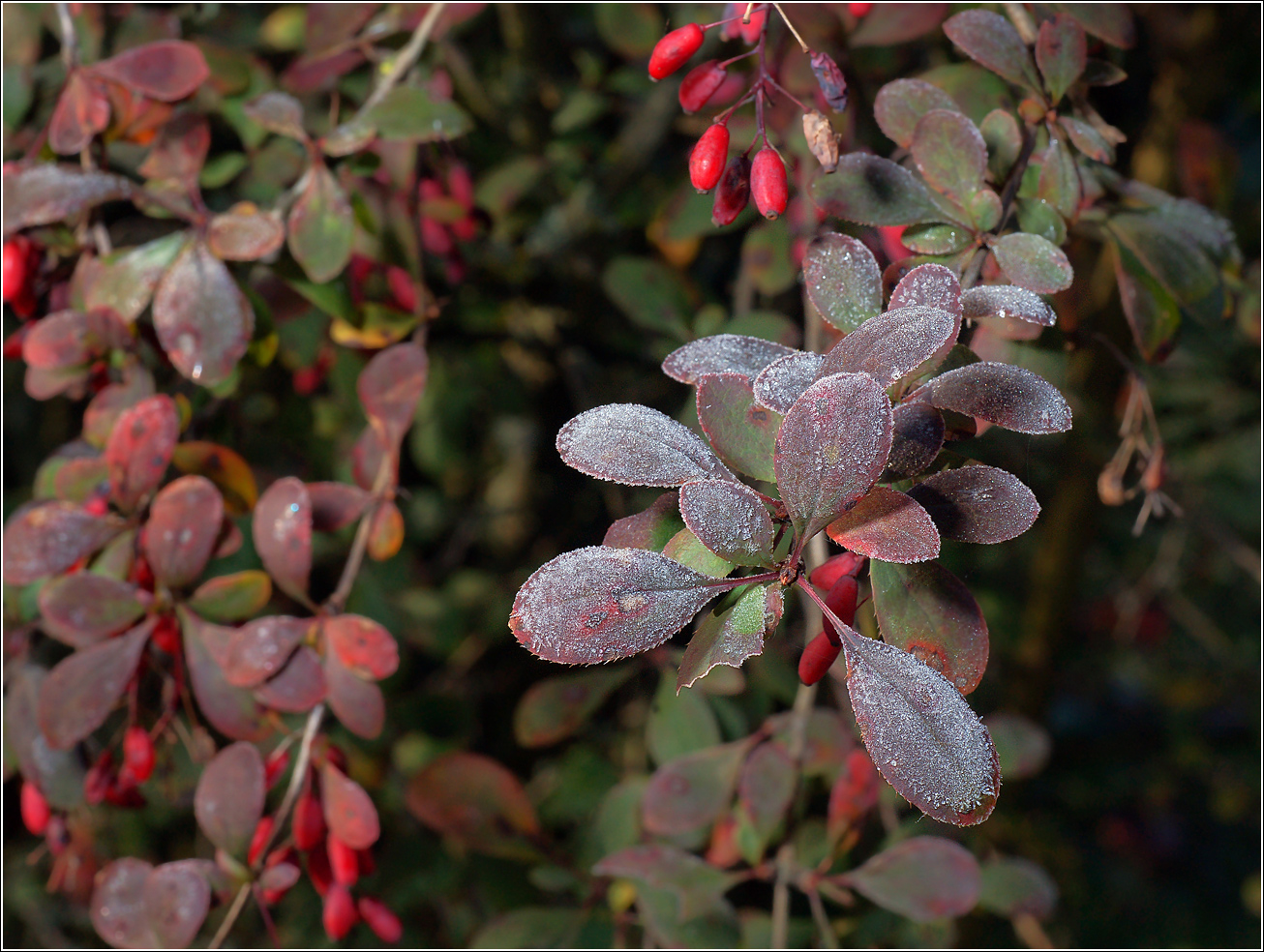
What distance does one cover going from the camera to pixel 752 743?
84 centimetres

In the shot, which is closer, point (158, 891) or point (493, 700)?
point (158, 891)

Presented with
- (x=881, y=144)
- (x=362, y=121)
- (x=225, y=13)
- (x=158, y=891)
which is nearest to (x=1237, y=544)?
(x=881, y=144)

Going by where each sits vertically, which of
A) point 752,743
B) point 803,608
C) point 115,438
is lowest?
point 752,743

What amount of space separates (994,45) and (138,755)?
789 mm

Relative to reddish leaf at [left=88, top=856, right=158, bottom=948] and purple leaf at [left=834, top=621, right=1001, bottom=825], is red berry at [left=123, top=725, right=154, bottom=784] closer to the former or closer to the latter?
reddish leaf at [left=88, top=856, right=158, bottom=948]

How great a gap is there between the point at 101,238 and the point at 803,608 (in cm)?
66

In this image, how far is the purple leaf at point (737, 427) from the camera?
46 centimetres

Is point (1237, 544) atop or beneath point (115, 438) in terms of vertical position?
beneath

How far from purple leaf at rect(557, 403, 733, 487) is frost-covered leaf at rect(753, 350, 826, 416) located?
0.13 ft

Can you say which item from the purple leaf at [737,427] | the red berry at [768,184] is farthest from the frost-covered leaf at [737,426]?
the red berry at [768,184]

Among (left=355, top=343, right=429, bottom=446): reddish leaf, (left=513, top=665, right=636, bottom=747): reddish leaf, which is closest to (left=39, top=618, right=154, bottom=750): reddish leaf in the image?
(left=355, top=343, right=429, bottom=446): reddish leaf

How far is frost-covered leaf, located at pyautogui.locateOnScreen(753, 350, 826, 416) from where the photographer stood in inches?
16.7

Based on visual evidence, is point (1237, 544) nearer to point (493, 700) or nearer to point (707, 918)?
point (707, 918)

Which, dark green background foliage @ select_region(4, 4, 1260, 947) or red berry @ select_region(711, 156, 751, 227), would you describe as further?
dark green background foliage @ select_region(4, 4, 1260, 947)
